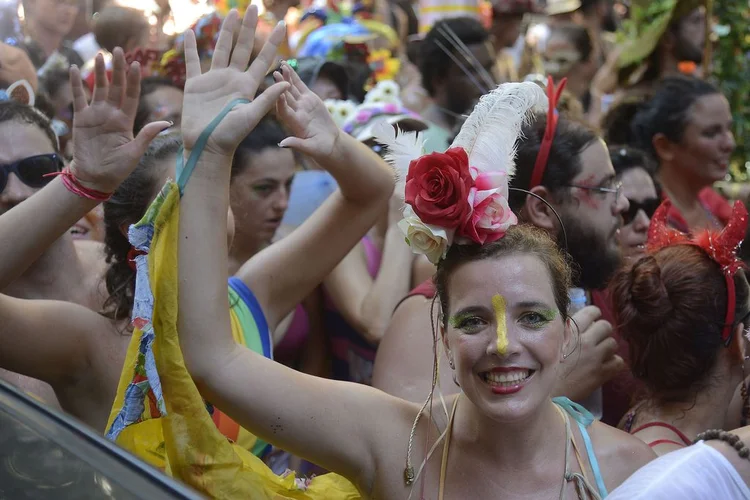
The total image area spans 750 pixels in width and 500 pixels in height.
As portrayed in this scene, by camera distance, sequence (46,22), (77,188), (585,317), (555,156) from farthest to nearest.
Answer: (46,22), (555,156), (585,317), (77,188)

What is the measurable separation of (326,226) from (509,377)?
84cm

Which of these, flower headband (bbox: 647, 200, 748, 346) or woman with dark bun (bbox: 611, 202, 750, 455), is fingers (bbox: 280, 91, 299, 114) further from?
flower headband (bbox: 647, 200, 748, 346)

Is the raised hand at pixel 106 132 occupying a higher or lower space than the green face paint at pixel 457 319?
higher

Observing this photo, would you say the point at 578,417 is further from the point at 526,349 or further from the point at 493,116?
the point at 493,116

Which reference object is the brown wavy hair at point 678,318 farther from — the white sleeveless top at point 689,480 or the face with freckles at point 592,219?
the white sleeveless top at point 689,480

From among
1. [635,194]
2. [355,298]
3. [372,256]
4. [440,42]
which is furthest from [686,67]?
[355,298]

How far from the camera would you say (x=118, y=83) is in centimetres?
237

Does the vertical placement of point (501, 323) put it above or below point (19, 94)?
below

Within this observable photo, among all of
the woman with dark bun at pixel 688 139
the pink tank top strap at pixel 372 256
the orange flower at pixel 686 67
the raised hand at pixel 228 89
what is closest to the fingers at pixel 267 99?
the raised hand at pixel 228 89

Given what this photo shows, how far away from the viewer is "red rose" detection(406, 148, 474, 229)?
2129mm

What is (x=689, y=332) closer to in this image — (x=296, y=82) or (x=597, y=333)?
(x=597, y=333)

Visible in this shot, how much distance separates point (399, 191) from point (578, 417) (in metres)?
0.71

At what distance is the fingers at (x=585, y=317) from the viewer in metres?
2.90

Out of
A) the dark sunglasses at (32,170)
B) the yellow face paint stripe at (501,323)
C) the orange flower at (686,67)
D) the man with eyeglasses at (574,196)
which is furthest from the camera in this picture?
the orange flower at (686,67)
